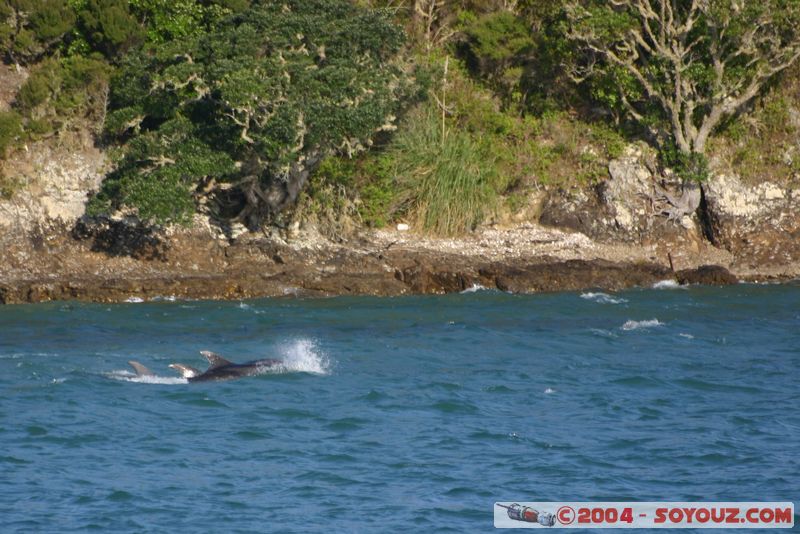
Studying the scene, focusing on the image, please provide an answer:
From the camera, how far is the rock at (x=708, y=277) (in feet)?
88.9

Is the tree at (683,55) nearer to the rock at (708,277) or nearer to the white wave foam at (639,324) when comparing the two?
the rock at (708,277)

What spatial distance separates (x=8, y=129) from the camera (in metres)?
27.0

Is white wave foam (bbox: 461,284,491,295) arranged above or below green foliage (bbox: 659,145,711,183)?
below

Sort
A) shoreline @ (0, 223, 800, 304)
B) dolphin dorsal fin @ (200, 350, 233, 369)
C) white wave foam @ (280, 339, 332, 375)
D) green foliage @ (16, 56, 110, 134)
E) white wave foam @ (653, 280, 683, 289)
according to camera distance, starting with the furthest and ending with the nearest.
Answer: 1. green foliage @ (16, 56, 110, 134)
2. white wave foam @ (653, 280, 683, 289)
3. shoreline @ (0, 223, 800, 304)
4. white wave foam @ (280, 339, 332, 375)
5. dolphin dorsal fin @ (200, 350, 233, 369)

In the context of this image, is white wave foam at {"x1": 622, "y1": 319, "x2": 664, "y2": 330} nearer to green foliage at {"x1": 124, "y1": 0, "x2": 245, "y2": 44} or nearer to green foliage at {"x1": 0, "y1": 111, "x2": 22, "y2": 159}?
green foliage at {"x1": 124, "y1": 0, "x2": 245, "y2": 44}

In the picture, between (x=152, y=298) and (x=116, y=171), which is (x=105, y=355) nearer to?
(x=152, y=298)

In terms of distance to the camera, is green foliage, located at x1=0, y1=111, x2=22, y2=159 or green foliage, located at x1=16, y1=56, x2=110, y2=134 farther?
green foliage, located at x1=16, y1=56, x2=110, y2=134

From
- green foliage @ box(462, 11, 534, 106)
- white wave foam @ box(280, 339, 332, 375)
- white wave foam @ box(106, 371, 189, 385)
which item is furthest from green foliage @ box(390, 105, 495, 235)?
white wave foam @ box(106, 371, 189, 385)

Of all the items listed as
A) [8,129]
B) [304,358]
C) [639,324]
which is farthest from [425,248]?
[8,129]

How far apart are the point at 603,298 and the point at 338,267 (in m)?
5.54

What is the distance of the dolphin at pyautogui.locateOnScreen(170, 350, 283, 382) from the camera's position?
59.8ft

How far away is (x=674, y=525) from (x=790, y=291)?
49.4 ft

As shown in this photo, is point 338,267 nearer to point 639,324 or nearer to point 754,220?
point 639,324

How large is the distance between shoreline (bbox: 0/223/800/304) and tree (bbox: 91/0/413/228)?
125 centimetres
